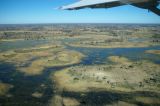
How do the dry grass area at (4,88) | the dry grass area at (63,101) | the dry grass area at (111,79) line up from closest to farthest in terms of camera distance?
1. the dry grass area at (63,101)
2. the dry grass area at (4,88)
3. the dry grass area at (111,79)

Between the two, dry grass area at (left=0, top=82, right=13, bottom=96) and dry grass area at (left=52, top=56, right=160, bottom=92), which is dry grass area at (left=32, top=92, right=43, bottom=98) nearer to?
dry grass area at (left=52, top=56, right=160, bottom=92)

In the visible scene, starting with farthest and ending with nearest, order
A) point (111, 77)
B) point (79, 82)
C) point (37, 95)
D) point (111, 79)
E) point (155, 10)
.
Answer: point (111, 77)
point (111, 79)
point (79, 82)
point (37, 95)
point (155, 10)

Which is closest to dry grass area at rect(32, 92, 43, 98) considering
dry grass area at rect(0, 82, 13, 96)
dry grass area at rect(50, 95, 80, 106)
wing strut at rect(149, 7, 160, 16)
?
dry grass area at rect(50, 95, 80, 106)

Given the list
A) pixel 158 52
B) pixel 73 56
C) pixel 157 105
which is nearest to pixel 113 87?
pixel 157 105

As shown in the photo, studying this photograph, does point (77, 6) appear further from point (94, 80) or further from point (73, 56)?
point (73, 56)

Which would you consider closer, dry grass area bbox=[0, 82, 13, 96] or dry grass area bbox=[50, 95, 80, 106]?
dry grass area bbox=[50, 95, 80, 106]

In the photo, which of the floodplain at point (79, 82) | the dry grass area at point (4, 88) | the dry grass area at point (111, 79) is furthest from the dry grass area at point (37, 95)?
the dry grass area at point (4, 88)

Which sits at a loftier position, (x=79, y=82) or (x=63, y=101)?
(x=79, y=82)

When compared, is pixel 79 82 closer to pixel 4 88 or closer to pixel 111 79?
pixel 111 79

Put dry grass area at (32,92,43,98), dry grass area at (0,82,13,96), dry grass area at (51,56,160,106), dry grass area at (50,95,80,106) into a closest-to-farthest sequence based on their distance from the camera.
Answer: dry grass area at (50,95,80,106) < dry grass area at (32,92,43,98) < dry grass area at (0,82,13,96) < dry grass area at (51,56,160,106)

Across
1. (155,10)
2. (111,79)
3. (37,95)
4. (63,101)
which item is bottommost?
(63,101)

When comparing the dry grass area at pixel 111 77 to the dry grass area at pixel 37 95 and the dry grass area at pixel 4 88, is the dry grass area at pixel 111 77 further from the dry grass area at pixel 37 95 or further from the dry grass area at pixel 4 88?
the dry grass area at pixel 4 88

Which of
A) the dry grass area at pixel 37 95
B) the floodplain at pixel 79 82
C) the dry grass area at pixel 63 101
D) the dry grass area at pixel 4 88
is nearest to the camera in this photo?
the dry grass area at pixel 63 101

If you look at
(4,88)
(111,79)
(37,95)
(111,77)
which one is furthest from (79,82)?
(4,88)
